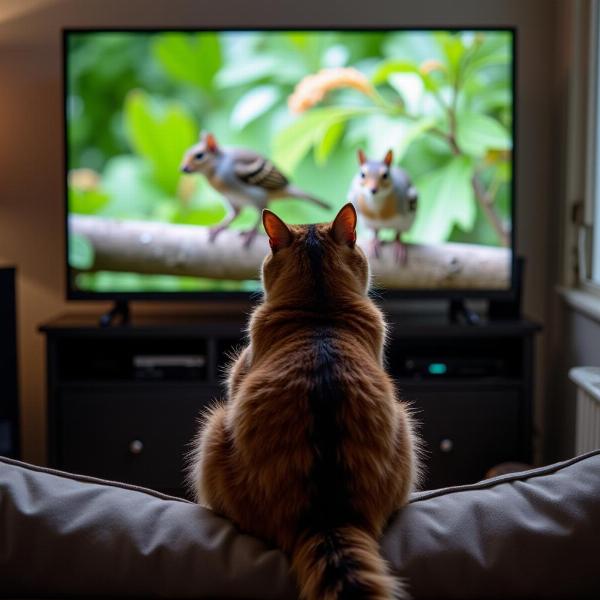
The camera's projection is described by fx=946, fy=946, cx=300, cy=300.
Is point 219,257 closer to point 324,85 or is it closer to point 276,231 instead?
point 324,85

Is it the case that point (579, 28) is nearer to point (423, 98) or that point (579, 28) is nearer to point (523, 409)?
point (423, 98)

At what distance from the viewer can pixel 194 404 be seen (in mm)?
3223

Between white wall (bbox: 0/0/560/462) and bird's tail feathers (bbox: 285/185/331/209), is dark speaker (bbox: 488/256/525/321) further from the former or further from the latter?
bird's tail feathers (bbox: 285/185/331/209)

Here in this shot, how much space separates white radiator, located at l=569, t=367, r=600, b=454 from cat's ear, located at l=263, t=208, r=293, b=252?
128cm

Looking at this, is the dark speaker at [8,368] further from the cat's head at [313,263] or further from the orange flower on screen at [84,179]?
the cat's head at [313,263]

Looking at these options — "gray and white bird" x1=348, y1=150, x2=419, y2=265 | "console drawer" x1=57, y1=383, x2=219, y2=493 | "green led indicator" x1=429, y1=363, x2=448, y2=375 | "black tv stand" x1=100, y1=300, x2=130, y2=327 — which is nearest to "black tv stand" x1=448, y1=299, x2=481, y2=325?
"green led indicator" x1=429, y1=363, x2=448, y2=375

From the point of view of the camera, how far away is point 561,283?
3.49 meters

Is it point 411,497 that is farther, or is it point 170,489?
point 170,489

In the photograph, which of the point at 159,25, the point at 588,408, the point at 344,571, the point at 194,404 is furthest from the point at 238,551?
the point at 159,25

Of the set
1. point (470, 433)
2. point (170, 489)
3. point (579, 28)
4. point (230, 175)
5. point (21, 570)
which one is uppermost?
point (579, 28)

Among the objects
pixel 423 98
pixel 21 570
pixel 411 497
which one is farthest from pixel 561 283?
pixel 21 570

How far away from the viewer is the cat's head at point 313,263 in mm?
1385

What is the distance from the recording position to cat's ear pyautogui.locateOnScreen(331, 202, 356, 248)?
1435 millimetres

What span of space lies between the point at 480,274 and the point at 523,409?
1.64 feet
